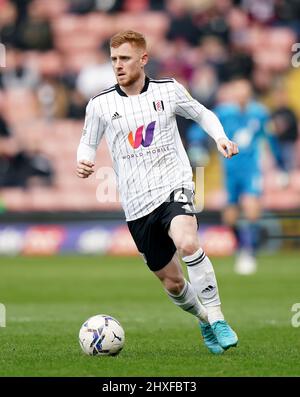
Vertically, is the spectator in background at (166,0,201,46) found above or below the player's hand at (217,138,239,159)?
above

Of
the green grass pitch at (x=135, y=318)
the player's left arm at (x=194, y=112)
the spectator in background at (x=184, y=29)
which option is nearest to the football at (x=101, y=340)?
the green grass pitch at (x=135, y=318)

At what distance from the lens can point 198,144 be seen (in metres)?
17.5

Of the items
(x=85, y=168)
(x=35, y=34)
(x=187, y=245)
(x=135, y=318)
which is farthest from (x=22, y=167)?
(x=187, y=245)

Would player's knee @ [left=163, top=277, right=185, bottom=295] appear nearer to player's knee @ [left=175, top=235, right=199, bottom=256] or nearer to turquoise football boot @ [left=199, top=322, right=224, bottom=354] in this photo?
turquoise football boot @ [left=199, top=322, right=224, bottom=354]

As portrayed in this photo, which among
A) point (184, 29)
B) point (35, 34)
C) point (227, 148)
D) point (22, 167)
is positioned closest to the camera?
point (227, 148)

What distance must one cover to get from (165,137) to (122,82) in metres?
0.51

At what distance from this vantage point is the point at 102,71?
75.1 feet

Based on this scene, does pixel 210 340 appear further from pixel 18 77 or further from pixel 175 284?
pixel 18 77

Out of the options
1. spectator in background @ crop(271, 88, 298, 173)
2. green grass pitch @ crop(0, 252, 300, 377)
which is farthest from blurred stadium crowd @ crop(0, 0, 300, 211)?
green grass pitch @ crop(0, 252, 300, 377)

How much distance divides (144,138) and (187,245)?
90 centimetres

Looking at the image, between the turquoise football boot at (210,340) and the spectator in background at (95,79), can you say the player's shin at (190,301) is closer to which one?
the turquoise football boot at (210,340)

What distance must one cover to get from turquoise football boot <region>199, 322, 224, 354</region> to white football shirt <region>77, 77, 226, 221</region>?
0.95m

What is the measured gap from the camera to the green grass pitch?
7.08m
